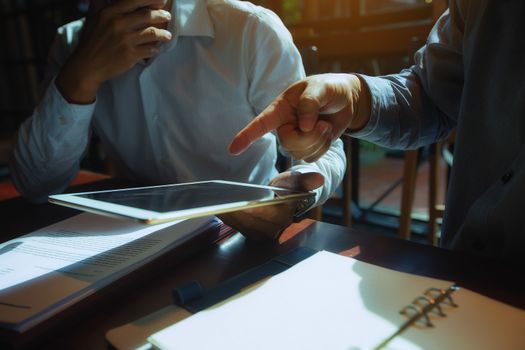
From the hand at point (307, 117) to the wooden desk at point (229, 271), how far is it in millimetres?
124

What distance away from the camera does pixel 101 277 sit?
390 mm

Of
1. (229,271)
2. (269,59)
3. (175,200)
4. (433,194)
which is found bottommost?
(433,194)

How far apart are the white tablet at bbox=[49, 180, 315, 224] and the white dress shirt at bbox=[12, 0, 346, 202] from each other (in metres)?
0.34

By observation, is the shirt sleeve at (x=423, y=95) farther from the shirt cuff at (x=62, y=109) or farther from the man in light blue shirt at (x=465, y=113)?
the shirt cuff at (x=62, y=109)

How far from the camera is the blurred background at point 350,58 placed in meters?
1.44

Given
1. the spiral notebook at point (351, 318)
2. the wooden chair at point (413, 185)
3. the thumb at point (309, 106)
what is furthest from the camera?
the wooden chair at point (413, 185)

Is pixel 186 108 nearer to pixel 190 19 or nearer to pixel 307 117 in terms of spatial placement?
pixel 190 19

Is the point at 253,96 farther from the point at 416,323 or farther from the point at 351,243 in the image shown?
the point at 416,323

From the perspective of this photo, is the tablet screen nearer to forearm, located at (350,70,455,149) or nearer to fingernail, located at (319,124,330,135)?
fingernail, located at (319,124,330,135)

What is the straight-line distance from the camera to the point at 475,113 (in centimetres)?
53

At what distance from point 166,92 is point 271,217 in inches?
21.1

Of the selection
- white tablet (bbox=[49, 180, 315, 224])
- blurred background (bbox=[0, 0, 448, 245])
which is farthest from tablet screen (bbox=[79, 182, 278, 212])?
blurred background (bbox=[0, 0, 448, 245])

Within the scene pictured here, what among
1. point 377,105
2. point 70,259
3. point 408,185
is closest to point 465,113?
point 377,105

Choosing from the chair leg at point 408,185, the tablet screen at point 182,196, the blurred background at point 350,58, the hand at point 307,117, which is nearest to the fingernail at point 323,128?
the hand at point 307,117
